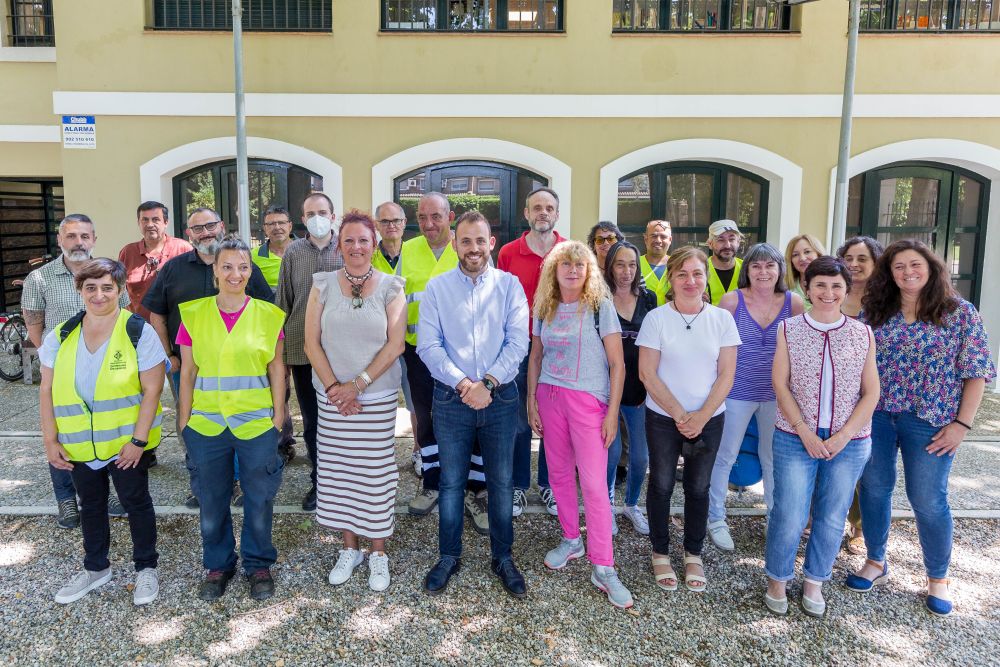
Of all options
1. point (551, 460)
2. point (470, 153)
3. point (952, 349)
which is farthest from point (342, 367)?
point (470, 153)

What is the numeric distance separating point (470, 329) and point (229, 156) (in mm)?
5418

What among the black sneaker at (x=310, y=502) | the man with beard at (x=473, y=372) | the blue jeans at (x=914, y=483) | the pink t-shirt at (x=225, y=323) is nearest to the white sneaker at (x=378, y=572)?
the man with beard at (x=473, y=372)

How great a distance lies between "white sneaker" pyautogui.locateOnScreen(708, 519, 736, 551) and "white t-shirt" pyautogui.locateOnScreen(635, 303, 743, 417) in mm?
950

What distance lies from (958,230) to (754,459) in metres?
6.37

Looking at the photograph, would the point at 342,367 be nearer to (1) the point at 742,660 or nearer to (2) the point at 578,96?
(1) the point at 742,660

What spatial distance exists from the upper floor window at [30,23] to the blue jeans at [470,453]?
914 centimetres

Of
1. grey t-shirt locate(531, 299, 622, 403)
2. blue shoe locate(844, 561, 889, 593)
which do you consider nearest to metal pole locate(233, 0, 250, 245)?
grey t-shirt locate(531, 299, 622, 403)

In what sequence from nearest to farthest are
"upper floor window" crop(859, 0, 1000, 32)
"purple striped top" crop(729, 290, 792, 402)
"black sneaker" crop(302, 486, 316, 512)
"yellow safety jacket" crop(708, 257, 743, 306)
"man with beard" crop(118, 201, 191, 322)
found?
"purple striped top" crop(729, 290, 792, 402) → "black sneaker" crop(302, 486, 316, 512) → "man with beard" crop(118, 201, 191, 322) → "yellow safety jacket" crop(708, 257, 743, 306) → "upper floor window" crop(859, 0, 1000, 32)

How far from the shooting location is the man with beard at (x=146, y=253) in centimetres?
438

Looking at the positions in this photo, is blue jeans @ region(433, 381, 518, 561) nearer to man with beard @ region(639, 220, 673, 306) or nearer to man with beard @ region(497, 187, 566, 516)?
man with beard @ region(497, 187, 566, 516)

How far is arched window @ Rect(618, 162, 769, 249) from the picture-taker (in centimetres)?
768

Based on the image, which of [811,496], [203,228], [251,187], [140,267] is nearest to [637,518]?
[811,496]

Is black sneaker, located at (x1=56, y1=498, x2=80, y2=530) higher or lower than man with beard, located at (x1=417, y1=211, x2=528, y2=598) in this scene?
lower

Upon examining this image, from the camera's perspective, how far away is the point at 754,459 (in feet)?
12.4
